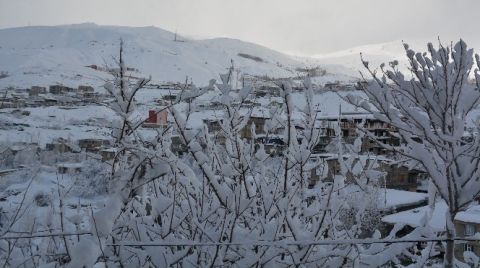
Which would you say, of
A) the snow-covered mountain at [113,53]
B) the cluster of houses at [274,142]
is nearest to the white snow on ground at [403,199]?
the cluster of houses at [274,142]

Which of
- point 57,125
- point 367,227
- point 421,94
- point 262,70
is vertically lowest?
point 367,227

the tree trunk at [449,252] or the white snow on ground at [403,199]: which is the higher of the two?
the tree trunk at [449,252]

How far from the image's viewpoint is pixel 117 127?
1.79 metres

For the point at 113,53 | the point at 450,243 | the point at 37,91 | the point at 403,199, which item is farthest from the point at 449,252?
the point at 113,53

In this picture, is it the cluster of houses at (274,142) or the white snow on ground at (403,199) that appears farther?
the white snow on ground at (403,199)

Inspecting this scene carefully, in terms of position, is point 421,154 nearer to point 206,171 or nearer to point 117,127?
point 206,171

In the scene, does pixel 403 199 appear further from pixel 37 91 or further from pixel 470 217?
pixel 37 91

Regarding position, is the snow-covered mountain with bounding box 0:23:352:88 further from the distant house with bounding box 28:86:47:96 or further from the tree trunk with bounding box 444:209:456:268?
the tree trunk with bounding box 444:209:456:268

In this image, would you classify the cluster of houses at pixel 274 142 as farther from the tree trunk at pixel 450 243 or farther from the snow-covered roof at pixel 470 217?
the tree trunk at pixel 450 243

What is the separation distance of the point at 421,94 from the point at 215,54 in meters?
109

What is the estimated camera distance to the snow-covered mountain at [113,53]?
228 ft

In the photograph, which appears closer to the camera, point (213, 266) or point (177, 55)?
point (213, 266)

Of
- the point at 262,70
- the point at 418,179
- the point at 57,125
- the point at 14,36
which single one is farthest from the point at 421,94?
the point at 14,36

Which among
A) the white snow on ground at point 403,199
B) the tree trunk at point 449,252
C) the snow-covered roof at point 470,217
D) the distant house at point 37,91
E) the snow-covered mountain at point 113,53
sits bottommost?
the white snow on ground at point 403,199
